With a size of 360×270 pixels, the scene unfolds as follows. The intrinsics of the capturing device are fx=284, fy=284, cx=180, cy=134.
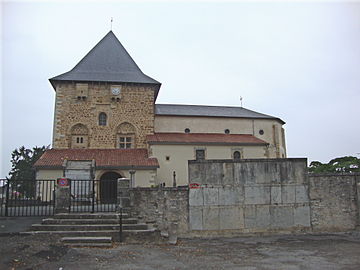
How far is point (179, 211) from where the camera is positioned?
11.6 metres

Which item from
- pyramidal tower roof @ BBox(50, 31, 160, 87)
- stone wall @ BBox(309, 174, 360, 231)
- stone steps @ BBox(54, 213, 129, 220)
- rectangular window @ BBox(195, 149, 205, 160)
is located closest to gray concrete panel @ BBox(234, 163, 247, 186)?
stone wall @ BBox(309, 174, 360, 231)

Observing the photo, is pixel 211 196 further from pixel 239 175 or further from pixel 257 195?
pixel 257 195

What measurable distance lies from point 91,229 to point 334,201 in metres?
9.75

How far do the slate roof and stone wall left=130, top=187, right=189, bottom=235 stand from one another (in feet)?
51.7

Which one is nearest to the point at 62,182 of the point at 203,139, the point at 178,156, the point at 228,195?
the point at 228,195

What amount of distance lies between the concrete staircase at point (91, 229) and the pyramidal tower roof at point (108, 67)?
16.2 m

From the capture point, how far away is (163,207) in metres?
11.7

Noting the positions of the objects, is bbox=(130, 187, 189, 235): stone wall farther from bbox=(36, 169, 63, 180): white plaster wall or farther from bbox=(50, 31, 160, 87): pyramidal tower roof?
bbox=(50, 31, 160, 87): pyramidal tower roof

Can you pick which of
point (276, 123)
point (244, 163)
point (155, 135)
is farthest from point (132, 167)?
point (276, 123)

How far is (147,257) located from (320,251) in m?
5.17

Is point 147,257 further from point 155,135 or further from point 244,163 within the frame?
point 155,135

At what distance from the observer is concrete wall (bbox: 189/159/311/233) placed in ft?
37.8

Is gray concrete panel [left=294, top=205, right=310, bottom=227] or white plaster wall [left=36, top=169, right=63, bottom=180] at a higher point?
white plaster wall [left=36, top=169, right=63, bottom=180]

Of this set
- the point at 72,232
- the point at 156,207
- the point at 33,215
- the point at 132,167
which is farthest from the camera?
the point at 132,167
